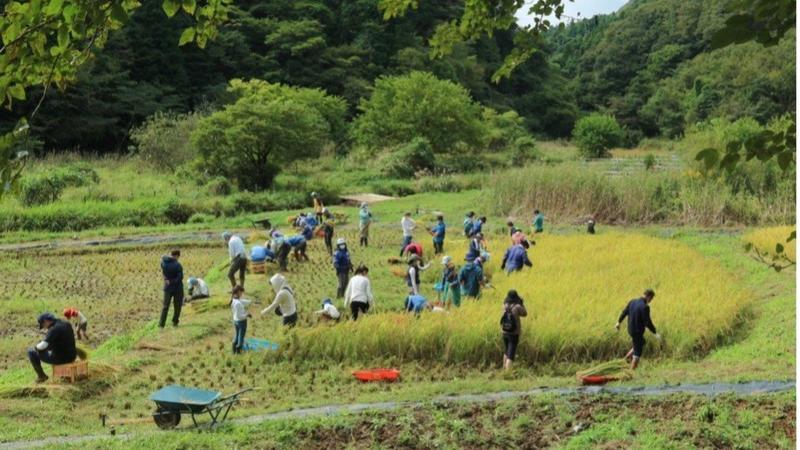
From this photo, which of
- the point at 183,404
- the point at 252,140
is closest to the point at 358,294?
the point at 183,404

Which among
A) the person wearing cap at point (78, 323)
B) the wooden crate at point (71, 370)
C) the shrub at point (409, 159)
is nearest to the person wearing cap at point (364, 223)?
the person wearing cap at point (78, 323)

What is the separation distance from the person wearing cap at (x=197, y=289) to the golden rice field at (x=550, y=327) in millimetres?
4314

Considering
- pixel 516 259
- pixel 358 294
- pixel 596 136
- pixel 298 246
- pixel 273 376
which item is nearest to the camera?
pixel 273 376

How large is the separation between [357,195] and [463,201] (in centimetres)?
477

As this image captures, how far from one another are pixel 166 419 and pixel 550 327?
507cm

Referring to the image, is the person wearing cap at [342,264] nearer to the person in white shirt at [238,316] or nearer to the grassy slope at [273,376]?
the grassy slope at [273,376]

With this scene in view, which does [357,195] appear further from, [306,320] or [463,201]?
[306,320]

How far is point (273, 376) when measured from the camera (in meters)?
10.4

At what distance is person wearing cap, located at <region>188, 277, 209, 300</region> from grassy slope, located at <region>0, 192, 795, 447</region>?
1.67 metres

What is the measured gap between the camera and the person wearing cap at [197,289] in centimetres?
1487

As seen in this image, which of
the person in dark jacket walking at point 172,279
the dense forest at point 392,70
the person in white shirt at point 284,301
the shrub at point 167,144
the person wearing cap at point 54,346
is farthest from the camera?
the dense forest at point 392,70

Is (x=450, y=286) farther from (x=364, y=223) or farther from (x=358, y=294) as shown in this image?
(x=364, y=223)

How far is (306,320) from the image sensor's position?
13.4m

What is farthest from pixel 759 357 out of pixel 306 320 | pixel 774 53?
pixel 774 53
